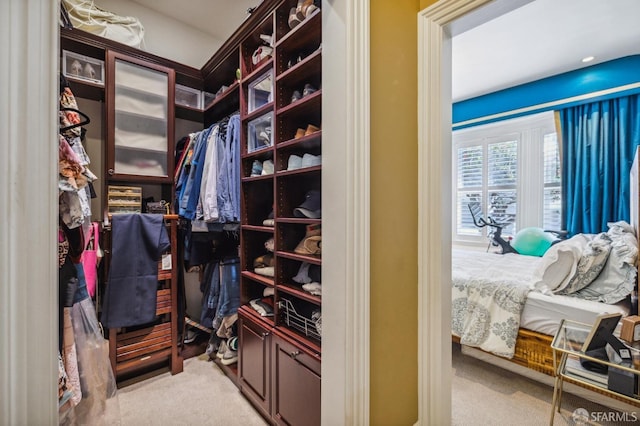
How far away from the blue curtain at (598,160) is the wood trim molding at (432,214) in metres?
3.46

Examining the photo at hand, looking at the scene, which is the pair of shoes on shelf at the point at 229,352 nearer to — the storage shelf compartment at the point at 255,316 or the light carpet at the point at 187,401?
the light carpet at the point at 187,401

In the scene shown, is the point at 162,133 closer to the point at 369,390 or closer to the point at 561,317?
the point at 369,390

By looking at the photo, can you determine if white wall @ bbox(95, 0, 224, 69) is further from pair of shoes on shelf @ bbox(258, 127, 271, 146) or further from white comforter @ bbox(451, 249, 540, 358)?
white comforter @ bbox(451, 249, 540, 358)

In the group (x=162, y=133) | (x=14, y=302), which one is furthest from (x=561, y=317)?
(x=162, y=133)

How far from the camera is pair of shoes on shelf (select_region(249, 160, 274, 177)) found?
167cm

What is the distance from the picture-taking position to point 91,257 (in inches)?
67.5

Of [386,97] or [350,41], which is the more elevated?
[350,41]

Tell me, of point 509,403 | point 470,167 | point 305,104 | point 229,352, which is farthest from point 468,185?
point 229,352

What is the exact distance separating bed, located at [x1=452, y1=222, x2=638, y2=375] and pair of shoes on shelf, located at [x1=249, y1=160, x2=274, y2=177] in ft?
5.90

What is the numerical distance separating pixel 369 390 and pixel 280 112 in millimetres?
1358

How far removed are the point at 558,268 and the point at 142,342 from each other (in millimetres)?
3050

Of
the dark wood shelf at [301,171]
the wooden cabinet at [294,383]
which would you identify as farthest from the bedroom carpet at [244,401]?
the dark wood shelf at [301,171]

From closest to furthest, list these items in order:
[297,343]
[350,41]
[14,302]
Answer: [14,302], [350,41], [297,343]

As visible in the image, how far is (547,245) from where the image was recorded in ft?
11.2
